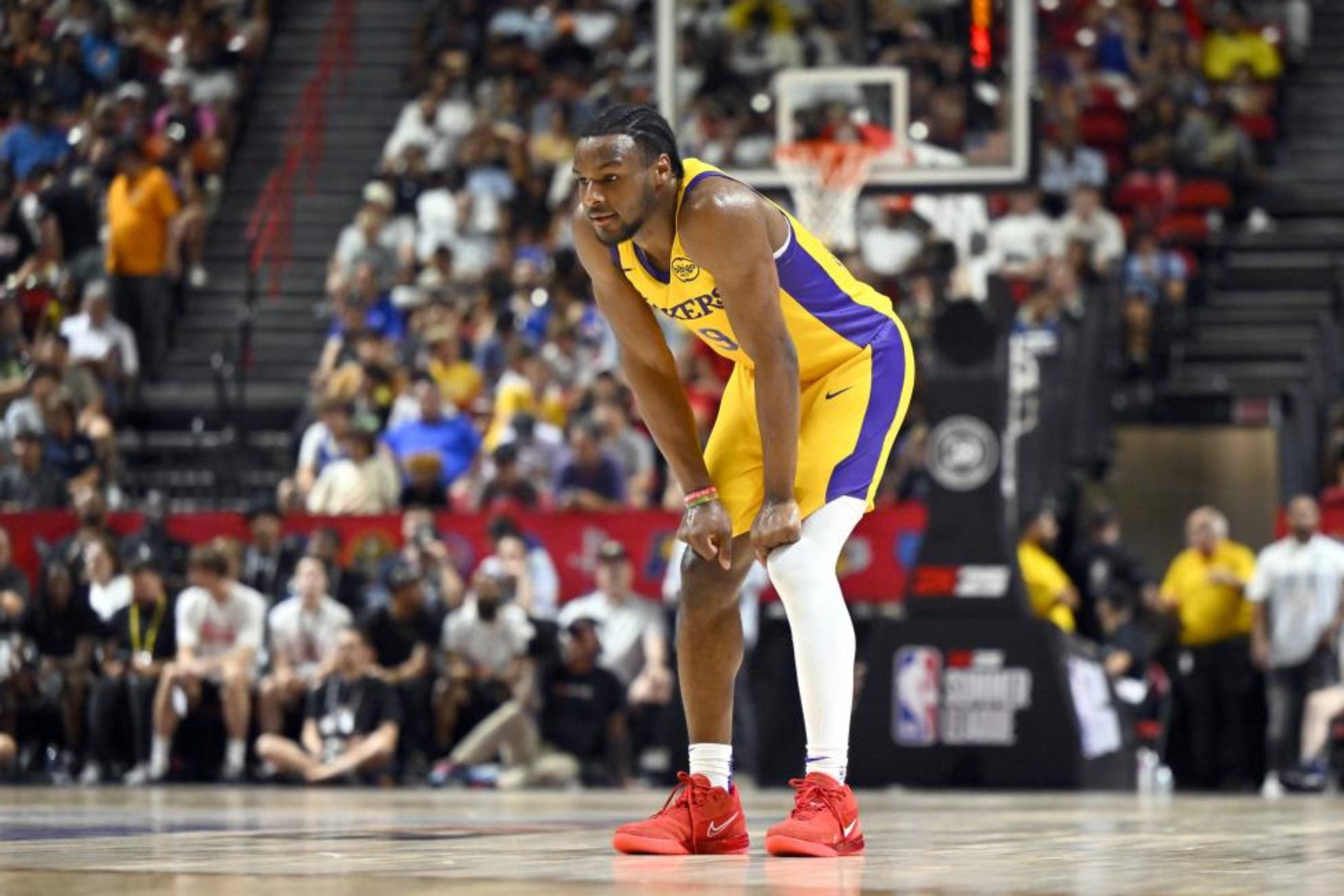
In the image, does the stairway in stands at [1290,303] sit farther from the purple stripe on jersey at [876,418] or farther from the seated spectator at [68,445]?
the purple stripe on jersey at [876,418]

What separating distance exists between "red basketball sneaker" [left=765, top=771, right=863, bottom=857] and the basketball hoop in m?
7.81

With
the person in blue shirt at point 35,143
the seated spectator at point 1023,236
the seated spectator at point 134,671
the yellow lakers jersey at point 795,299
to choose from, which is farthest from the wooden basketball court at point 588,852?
the person in blue shirt at point 35,143

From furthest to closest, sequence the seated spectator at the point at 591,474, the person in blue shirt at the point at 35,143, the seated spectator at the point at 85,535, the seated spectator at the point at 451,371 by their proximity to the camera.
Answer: the person in blue shirt at the point at 35,143, the seated spectator at the point at 451,371, the seated spectator at the point at 591,474, the seated spectator at the point at 85,535

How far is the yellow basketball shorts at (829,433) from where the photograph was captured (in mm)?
6223

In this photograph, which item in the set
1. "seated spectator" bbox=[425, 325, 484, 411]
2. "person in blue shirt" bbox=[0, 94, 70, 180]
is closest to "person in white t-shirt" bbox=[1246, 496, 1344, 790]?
"seated spectator" bbox=[425, 325, 484, 411]

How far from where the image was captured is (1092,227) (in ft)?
59.7

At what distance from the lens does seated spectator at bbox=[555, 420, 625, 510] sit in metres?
15.5

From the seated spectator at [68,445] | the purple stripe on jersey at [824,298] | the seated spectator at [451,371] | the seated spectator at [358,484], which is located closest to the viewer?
the purple stripe on jersey at [824,298]

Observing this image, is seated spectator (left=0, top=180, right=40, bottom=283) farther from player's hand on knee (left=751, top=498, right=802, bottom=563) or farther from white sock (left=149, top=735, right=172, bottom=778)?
player's hand on knee (left=751, top=498, right=802, bottom=563)

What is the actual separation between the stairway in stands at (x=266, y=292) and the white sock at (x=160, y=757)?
3267mm

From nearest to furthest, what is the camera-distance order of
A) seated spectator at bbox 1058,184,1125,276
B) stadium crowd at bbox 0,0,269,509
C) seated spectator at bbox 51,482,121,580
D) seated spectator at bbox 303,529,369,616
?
seated spectator at bbox 303,529,369,616, seated spectator at bbox 51,482,121,580, stadium crowd at bbox 0,0,269,509, seated spectator at bbox 1058,184,1125,276

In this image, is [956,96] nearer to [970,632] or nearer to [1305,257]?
[970,632]

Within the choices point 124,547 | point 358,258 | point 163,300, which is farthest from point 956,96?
point 163,300

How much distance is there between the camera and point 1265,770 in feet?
46.3
